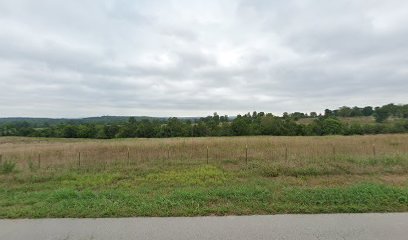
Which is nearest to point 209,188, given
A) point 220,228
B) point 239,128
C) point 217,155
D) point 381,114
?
point 220,228

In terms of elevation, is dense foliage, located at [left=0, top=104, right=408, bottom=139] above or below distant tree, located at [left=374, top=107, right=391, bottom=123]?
below

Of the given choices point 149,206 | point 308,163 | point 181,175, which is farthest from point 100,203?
point 308,163

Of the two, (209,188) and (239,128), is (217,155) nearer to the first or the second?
(209,188)

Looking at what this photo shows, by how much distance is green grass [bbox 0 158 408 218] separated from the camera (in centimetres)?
499

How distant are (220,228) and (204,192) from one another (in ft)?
5.78

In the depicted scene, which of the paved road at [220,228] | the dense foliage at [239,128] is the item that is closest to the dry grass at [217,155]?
the paved road at [220,228]

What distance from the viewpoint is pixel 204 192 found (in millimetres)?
5965

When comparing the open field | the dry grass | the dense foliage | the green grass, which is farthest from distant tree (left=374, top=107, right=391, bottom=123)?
the green grass

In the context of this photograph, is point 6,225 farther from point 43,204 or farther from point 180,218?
point 180,218

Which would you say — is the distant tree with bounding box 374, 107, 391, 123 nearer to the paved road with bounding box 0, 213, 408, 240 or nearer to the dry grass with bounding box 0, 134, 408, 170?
the dry grass with bounding box 0, 134, 408, 170

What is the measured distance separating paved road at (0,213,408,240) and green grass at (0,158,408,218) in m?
0.28

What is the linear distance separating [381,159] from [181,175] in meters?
7.67

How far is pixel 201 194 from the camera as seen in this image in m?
5.79

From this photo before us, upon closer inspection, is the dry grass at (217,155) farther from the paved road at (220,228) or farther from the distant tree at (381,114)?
the distant tree at (381,114)
